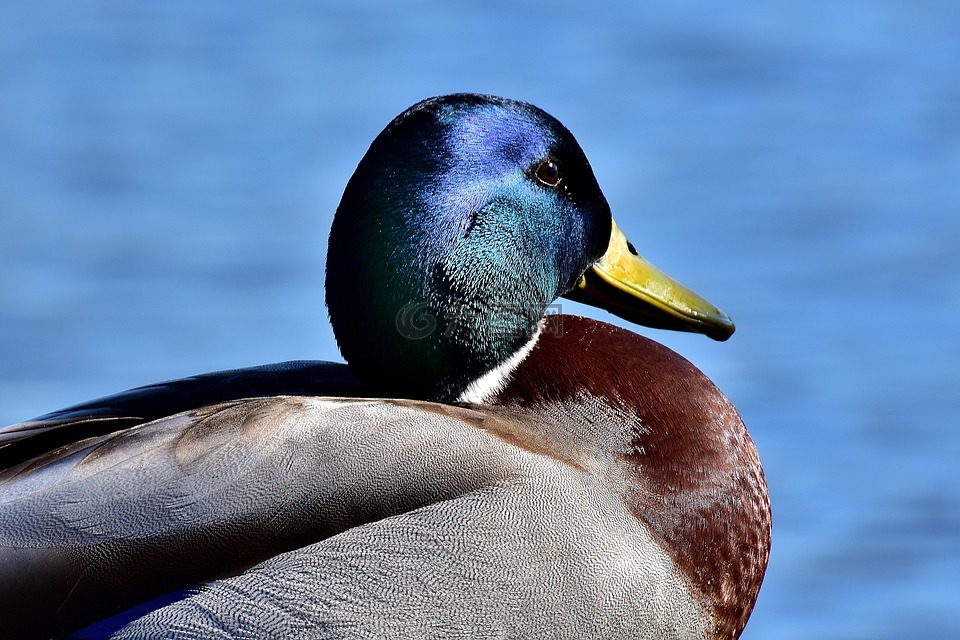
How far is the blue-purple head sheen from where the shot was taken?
4.37 metres

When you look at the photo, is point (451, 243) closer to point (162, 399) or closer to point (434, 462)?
point (434, 462)

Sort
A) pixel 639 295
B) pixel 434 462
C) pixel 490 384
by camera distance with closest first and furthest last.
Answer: pixel 434 462 → pixel 490 384 → pixel 639 295

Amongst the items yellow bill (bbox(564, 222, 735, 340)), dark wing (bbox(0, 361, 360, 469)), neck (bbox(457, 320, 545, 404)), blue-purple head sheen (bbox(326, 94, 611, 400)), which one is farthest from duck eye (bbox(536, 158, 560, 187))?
dark wing (bbox(0, 361, 360, 469))

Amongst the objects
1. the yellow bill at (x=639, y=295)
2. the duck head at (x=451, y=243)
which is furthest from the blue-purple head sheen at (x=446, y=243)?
the yellow bill at (x=639, y=295)

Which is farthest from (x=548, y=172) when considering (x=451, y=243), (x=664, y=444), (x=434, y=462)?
(x=434, y=462)

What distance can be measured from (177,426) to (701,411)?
1370 millimetres

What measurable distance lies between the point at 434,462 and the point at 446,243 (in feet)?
1.92

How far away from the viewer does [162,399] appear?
458cm

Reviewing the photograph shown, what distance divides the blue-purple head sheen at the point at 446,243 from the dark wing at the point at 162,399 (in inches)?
8.0

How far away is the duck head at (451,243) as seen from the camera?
4367 mm

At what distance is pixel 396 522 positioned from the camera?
159 inches

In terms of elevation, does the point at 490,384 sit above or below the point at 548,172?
below

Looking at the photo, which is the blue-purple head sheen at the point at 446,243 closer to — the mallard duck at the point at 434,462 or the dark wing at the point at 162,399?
the mallard duck at the point at 434,462

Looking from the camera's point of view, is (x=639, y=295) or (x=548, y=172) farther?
(x=639, y=295)
